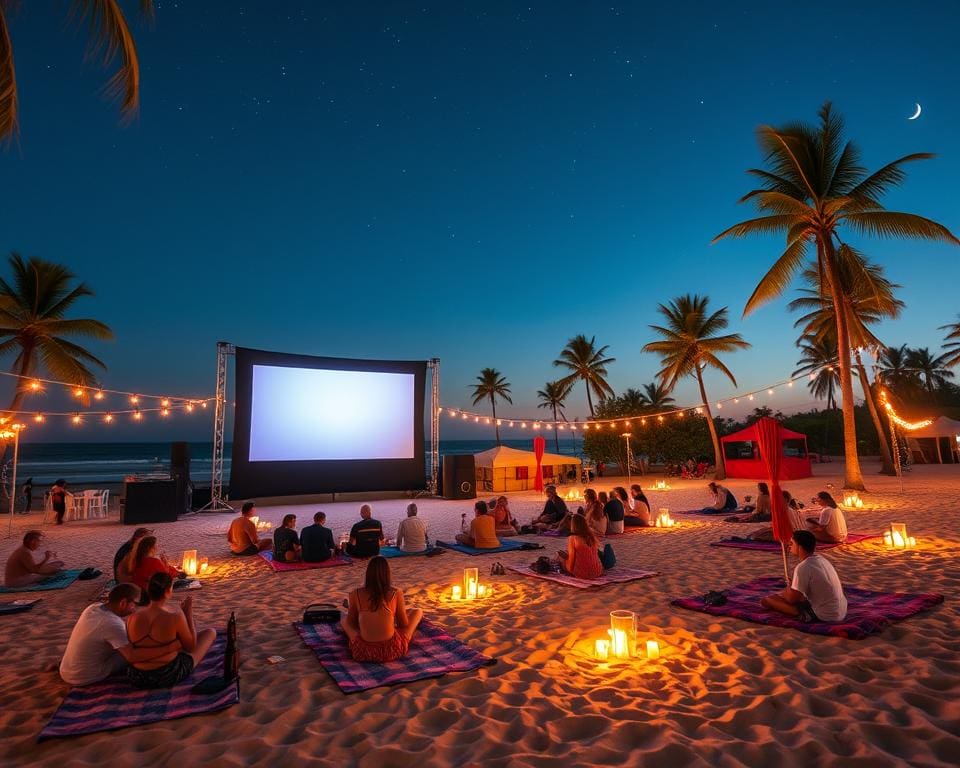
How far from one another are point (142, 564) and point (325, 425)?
1169 cm

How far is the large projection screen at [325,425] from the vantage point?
1614 cm

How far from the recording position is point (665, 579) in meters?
6.68

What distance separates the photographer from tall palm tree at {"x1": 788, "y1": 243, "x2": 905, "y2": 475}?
48.3ft

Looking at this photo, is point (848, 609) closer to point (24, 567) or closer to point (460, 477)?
point (24, 567)

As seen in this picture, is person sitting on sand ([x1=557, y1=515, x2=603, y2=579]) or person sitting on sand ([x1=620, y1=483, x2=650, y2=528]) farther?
person sitting on sand ([x1=620, y1=483, x2=650, y2=528])

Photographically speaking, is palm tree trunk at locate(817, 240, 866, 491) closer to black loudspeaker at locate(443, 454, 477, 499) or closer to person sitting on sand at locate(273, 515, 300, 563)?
black loudspeaker at locate(443, 454, 477, 499)

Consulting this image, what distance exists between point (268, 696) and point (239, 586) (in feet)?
12.5

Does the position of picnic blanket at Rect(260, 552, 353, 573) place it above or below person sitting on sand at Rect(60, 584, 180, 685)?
below

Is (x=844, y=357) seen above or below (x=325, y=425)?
above

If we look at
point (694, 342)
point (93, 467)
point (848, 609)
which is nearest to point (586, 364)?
point (694, 342)

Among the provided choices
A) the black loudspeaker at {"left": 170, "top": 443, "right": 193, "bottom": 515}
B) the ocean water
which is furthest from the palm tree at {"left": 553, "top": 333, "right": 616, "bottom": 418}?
the black loudspeaker at {"left": 170, "top": 443, "right": 193, "bottom": 515}

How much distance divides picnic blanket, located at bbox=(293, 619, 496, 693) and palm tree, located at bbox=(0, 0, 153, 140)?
6891 mm

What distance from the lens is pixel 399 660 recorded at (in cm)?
419

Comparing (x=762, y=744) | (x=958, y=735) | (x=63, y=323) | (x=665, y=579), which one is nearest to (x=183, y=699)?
(x=762, y=744)
